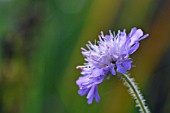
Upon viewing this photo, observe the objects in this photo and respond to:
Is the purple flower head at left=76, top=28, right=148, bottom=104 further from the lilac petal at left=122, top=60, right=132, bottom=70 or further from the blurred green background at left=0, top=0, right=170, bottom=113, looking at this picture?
the blurred green background at left=0, top=0, right=170, bottom=113

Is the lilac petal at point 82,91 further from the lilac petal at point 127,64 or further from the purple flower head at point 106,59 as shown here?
the lilac petal at point 127,64

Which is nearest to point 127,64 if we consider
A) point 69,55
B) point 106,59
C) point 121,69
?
point 121,69

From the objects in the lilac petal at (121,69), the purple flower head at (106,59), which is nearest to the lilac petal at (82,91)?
the purple flower head at (106,59)

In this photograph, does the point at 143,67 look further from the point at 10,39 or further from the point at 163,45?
→ the point at 10,39

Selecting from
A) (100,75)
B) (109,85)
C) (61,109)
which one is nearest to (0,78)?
(61,109)

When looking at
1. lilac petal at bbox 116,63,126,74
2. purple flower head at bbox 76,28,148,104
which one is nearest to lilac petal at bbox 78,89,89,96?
purple flower head at bbox 76,28,148,104
